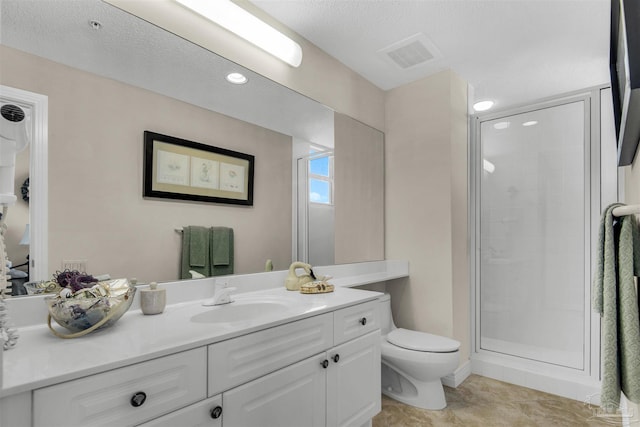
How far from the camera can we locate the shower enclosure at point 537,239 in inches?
90.3

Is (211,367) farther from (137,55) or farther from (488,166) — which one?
(488,166)

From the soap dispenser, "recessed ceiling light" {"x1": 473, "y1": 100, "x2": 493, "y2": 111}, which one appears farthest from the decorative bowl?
"recessed ceiling light" {"x1": 473, "y1": 100, "x2": 493, "y2": 111}

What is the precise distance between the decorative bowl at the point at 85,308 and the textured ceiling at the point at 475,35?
161 cm

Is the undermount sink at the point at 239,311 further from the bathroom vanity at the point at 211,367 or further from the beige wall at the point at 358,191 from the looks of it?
the beige wall at the point at 358,191

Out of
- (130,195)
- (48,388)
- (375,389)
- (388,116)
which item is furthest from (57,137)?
(388,116)

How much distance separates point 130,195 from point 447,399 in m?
2.26

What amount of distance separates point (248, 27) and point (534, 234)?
2.42 meters

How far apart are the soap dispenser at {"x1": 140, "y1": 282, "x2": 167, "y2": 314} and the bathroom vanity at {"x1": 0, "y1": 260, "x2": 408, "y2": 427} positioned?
1.3 inches

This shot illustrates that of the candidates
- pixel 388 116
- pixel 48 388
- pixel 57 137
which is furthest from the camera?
pixel 388 116

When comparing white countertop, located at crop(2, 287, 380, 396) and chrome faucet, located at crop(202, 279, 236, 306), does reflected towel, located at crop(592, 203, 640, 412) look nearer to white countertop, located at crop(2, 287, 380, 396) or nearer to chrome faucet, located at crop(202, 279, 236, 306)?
white countertop, located at crop(2, 287, 380, 396)

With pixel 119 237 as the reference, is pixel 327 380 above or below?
below

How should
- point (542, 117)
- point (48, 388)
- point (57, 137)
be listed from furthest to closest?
point (542, 117) < point (57, 137) < point (48, 388)

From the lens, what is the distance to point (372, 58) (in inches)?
91.0

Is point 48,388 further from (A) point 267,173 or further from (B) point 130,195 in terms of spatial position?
(A) point 267,173
